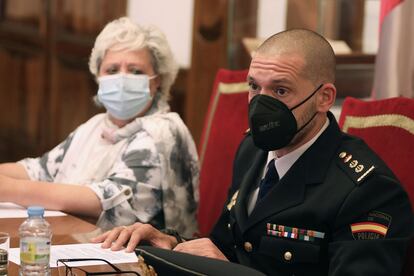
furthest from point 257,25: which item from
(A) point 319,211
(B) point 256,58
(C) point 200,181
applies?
(A) point 319,211

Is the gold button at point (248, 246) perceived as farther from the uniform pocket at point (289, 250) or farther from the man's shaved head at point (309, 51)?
the man's shaved head at point (309, 51)

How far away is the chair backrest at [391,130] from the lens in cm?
212

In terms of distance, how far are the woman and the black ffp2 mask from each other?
68cm

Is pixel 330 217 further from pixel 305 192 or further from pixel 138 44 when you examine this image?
pixel 138 44

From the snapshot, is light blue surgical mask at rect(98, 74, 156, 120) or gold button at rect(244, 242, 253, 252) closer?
gold button at rect(244, 242, 253, 252)

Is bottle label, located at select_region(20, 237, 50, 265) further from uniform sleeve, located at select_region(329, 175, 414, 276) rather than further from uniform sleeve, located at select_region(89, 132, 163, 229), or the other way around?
uniform sleeve, located at select_region(89, 132, 163, 229)

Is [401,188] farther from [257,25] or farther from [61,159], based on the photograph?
[257,25]

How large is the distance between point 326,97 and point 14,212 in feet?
3.22

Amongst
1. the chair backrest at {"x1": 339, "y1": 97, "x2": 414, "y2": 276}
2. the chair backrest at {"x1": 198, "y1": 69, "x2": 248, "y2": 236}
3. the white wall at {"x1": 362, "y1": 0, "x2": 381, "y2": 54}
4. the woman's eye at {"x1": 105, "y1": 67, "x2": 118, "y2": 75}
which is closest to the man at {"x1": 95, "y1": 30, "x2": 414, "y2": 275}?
the chair backrest at {"x1": 339, "y1": 97, "x2": 414, "y2": 276}

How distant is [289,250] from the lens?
6.62ft

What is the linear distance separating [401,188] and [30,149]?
454cm

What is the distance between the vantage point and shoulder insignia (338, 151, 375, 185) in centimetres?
193

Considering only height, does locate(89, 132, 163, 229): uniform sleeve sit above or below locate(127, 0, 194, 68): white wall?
below

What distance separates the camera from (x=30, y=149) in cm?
614
